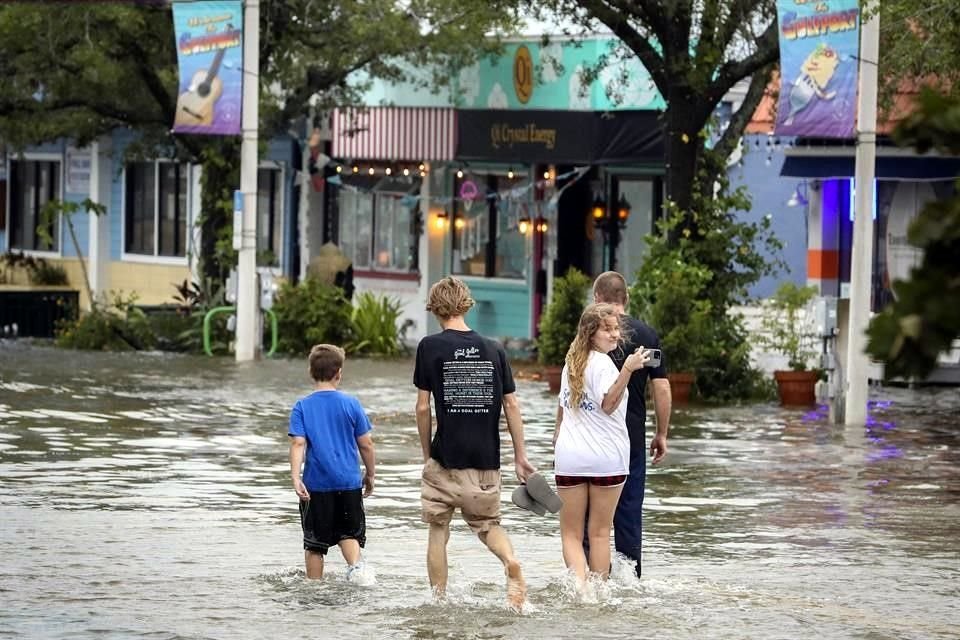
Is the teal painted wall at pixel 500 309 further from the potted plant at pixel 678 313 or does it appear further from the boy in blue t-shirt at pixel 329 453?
the boy in blue t-shirt at pixel 329 453

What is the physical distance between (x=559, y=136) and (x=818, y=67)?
9138mm

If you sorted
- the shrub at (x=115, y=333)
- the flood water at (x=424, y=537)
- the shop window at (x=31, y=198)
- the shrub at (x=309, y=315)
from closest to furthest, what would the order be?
the flood water at (x=424, y=537) → the shrub at (x=309, y=315) → the shrub at (x=115, y=333) → the shop window at (x=31, y=198)

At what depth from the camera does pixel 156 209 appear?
3875 centimetres

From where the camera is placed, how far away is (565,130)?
27.6 metres

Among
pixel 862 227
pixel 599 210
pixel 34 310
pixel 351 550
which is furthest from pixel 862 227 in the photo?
pixel 34 310

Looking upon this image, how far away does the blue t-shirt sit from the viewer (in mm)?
10250

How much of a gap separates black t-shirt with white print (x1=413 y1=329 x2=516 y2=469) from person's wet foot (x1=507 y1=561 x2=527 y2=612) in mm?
504

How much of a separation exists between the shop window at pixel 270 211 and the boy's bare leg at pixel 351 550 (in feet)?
78.7

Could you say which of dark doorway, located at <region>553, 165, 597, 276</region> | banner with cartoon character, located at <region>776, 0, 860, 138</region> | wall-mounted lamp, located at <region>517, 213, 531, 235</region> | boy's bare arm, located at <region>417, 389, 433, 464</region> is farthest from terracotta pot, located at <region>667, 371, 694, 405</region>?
boy's bare arm, located at <region>417, 389, 433, 464</region>

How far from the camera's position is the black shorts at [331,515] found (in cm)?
1030

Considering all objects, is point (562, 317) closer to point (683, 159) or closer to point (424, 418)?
point (683, 159)

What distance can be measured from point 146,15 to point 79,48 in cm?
140

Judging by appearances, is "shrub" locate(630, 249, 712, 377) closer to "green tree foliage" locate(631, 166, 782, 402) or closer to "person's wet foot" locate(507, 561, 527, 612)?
"green tree foliage" locate(631, 166, 782, 402)

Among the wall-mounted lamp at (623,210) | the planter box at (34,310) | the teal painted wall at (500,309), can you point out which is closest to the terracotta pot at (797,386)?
the wall-mounted lamp at (623,210)
